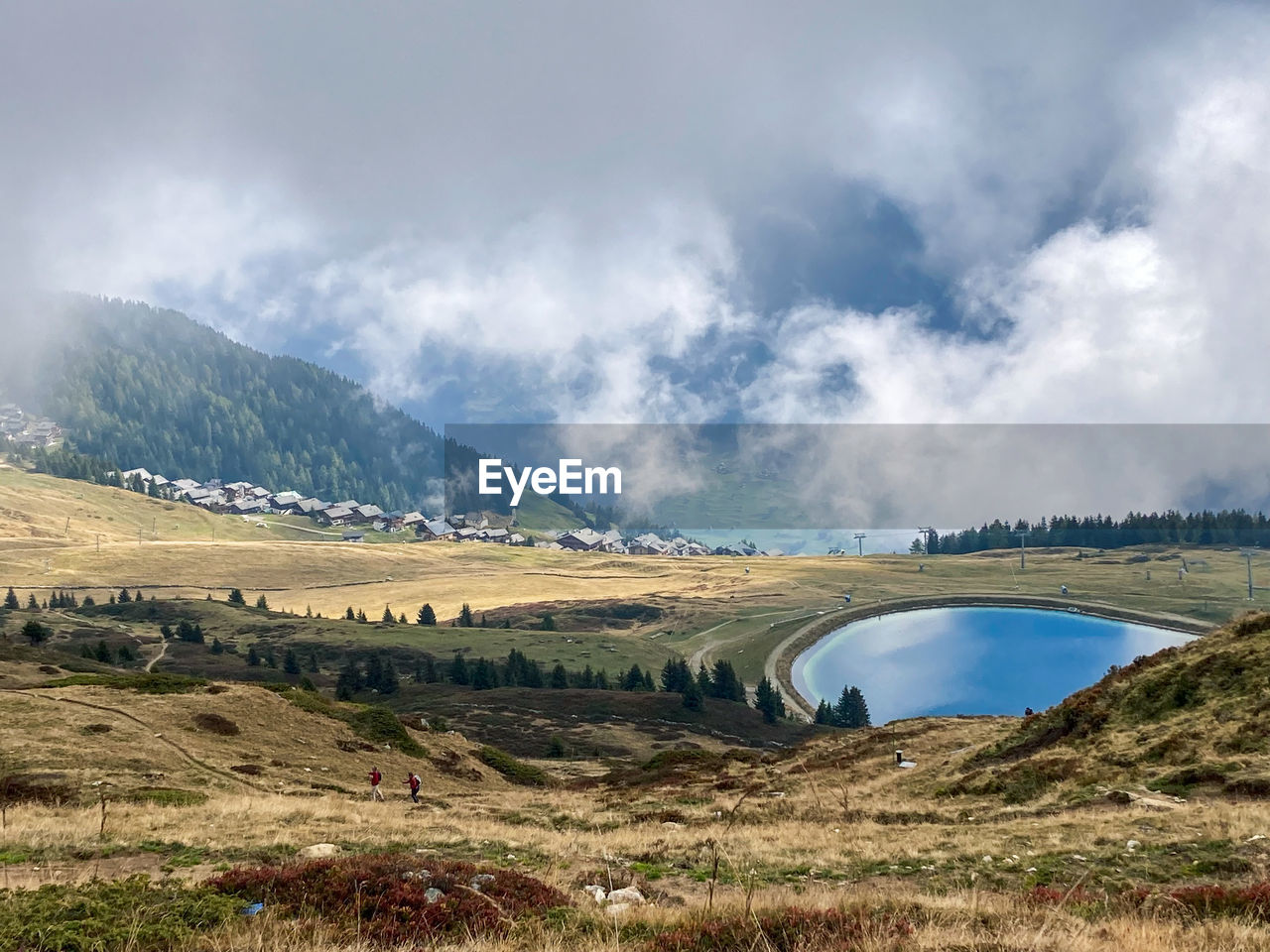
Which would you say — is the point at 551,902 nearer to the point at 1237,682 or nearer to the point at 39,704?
the point at 1237,682

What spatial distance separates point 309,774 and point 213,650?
101720 mm

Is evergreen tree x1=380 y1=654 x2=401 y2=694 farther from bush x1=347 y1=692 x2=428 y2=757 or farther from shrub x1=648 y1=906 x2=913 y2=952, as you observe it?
shrub x1=648 y1=906 x2=913 y2=952

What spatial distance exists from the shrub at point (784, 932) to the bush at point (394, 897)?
254cm

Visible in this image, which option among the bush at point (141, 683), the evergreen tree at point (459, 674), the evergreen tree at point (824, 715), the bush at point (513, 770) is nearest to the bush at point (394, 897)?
the bush at point (513, 770)

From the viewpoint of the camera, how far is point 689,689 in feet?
358

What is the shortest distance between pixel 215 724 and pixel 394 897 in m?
43.7

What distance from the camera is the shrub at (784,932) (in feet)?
27.2

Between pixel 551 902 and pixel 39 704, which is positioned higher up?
pixel 551 902

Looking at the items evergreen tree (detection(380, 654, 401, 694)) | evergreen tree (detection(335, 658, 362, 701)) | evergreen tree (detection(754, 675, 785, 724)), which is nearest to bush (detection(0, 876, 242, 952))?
evergreen tree (detection(335, 658, 362, 701))

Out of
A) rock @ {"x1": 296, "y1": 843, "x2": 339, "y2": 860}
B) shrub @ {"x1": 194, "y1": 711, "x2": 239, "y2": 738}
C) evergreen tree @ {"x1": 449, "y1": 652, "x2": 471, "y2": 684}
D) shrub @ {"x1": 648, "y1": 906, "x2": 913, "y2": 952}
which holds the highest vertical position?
shrub @ {"x1": 648, "y1": 906, "x2": 913, "y2": 952}

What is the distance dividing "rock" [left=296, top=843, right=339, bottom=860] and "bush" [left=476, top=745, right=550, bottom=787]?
38.6m

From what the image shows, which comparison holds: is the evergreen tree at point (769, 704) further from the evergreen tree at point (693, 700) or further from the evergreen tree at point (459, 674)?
the evergreen tree at point (459, 674)

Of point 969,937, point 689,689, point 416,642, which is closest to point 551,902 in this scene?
point 969,937

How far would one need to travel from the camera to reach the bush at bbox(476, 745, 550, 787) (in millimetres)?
56631
